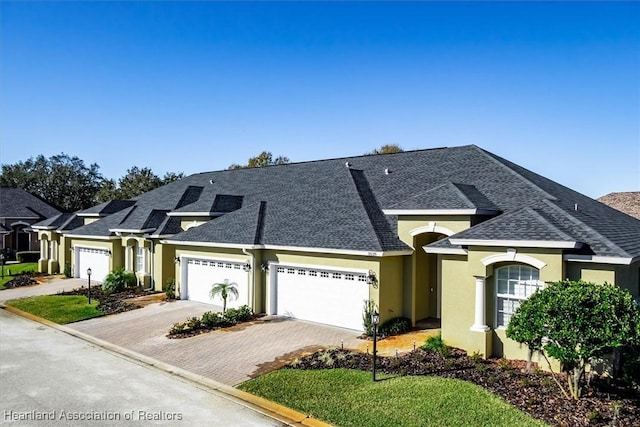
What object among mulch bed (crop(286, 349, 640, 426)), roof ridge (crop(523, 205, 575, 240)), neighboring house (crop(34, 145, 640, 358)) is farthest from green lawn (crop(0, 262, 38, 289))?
roof ridge (crop(523, 205, 575, 240))

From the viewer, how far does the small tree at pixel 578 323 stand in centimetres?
877

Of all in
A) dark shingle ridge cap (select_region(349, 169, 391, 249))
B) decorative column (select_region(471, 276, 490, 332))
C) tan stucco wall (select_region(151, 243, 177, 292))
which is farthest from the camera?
tan stucco wall (select_region(151, 243, 177, 292))

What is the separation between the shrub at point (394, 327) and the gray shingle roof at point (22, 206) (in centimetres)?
4342

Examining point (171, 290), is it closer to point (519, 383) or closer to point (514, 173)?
point (514, 173)

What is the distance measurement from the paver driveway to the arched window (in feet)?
15.0

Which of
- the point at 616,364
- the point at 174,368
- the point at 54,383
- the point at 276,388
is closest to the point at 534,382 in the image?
the point at 616,364

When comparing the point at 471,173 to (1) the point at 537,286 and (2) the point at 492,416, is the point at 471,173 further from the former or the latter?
(2) the point at 492,416

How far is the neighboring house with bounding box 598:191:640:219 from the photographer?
3553 cm

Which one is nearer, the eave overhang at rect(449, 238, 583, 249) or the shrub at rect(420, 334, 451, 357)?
the eave overhang at rect(449, 238, 583, 249)

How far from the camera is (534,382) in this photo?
10.5 meters

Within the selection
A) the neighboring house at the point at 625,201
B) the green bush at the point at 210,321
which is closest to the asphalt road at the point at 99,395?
the green bush at the point at 210,321

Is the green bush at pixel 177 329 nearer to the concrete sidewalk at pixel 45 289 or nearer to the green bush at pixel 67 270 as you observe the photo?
the concrete sidewalk at pixel 45 289

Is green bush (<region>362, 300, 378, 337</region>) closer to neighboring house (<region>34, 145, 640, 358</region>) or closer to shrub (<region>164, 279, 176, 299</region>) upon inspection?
neighboring house (<region>34, 145, 640, 358</region>)

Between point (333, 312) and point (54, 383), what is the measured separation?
904cm
